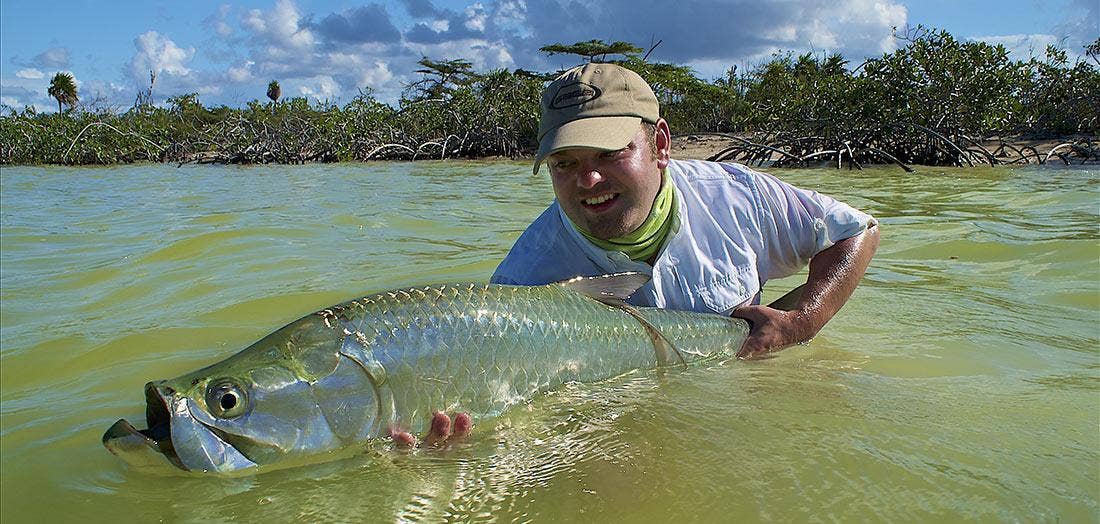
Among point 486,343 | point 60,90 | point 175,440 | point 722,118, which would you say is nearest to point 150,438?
point 175,440

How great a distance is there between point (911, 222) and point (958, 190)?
411 cm

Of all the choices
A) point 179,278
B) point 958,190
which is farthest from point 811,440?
point 958,190

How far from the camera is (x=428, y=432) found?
2258mm

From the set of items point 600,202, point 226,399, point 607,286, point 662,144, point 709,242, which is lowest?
point 226,399

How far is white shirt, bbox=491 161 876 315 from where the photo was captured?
325 cm

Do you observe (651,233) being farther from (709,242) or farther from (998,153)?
(998,153)

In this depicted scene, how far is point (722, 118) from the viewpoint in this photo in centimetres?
2825

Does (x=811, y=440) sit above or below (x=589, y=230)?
below

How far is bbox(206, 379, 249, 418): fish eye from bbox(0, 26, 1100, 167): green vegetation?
51.0 ft

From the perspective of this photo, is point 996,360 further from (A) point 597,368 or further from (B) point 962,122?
(B) point 962,122

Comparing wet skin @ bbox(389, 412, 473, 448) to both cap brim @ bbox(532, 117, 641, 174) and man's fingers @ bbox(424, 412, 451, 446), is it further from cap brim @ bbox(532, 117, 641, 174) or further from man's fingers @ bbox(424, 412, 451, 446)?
cap brim @ bbox(532, 117, 641, 174)

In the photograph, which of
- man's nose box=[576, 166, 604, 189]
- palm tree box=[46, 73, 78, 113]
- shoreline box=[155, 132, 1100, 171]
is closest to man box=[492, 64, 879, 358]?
man's nose box=[576, 166, 604, 189]

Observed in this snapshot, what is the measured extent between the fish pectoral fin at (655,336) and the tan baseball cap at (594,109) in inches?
22.3

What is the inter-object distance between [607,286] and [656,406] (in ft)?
1.57
